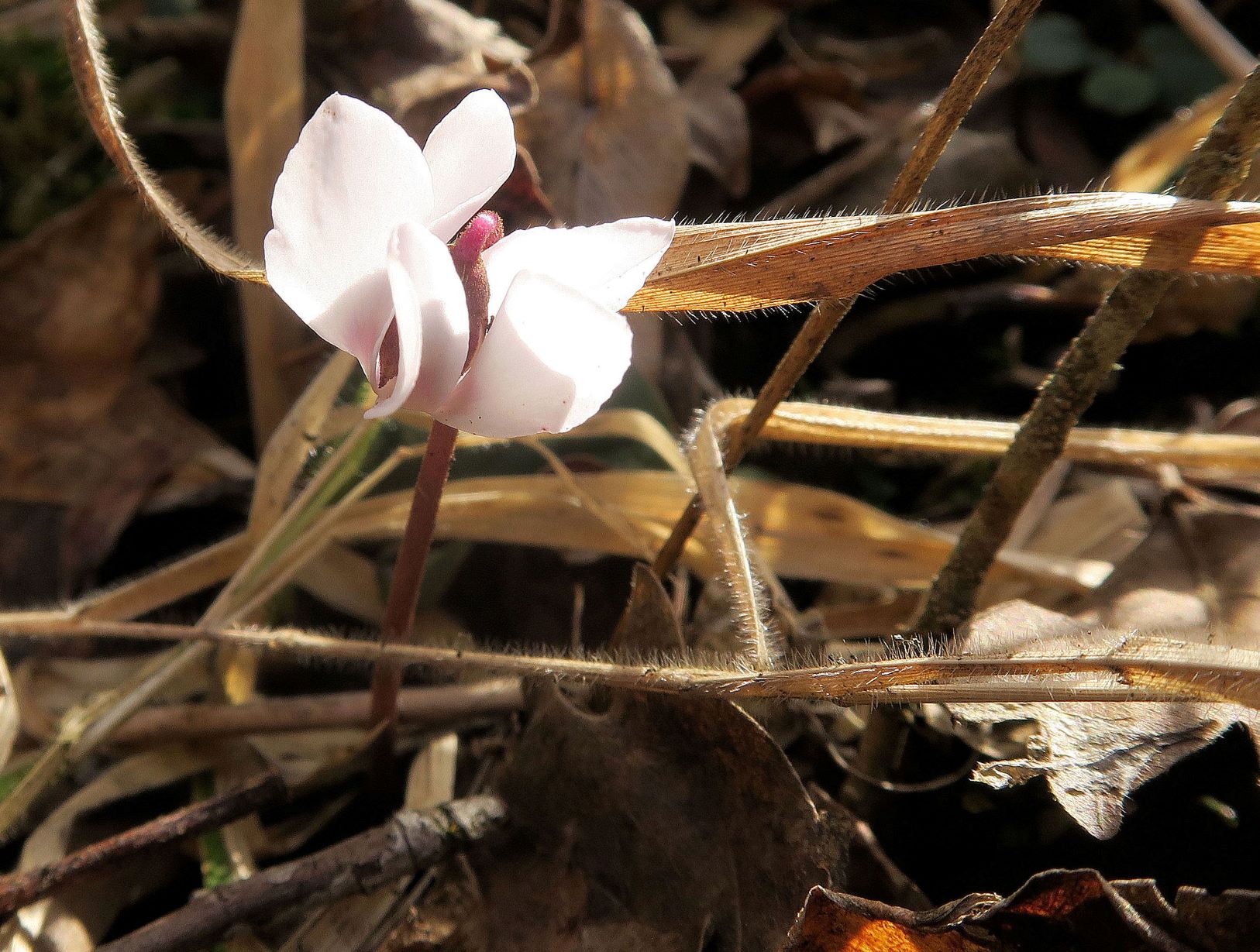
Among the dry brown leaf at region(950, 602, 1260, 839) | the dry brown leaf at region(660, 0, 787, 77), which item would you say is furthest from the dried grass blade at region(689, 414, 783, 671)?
the dry brown leaf at region(660, 0, 787, 77)

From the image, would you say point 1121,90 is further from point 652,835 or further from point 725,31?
point 652,835

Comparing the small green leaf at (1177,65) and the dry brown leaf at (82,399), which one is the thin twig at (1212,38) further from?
the dry brown leaf at (82,399)

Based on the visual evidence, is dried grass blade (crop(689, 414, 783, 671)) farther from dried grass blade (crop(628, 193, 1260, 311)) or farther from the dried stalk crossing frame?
dried grass blade (crop(628, 193, 1260, 311))

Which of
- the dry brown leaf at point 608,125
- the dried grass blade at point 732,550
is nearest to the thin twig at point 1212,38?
the dry brown leaf at point 608,125

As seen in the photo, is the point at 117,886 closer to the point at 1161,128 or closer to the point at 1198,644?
the point at 1198,644

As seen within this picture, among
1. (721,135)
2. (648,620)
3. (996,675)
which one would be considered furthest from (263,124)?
(996,675)
